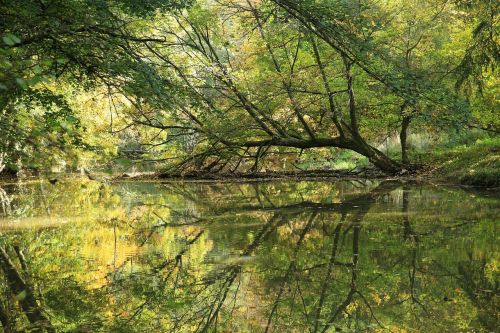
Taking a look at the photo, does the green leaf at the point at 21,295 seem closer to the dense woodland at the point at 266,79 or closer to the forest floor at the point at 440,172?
the dense woodland at the point at 266,79

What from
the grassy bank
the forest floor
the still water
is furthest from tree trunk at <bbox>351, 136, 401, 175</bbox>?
the still water

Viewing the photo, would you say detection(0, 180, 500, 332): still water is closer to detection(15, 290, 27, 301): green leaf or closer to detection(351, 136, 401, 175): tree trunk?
detection(15, 290, 27, 301): green leaf

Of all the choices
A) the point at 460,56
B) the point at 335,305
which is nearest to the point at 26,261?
the point at 335,305

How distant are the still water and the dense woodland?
3.59 feet

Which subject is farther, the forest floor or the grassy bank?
the forest floor

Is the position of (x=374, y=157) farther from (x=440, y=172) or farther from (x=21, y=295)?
(x=21, y=295)

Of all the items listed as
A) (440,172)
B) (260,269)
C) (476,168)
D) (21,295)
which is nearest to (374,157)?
(440,172)

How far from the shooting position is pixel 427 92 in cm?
693

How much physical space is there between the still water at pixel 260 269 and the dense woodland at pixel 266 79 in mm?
1095

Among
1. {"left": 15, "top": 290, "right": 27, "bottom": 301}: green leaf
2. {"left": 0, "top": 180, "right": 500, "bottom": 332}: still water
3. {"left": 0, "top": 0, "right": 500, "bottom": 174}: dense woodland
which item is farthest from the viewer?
{"left": 0, "top": 0, "right": 500, "bottom": 174}: dense woodland

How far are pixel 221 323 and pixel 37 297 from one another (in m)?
1.62

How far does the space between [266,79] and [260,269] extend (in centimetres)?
1161

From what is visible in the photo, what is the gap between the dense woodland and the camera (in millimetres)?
5742

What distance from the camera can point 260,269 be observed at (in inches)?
195
